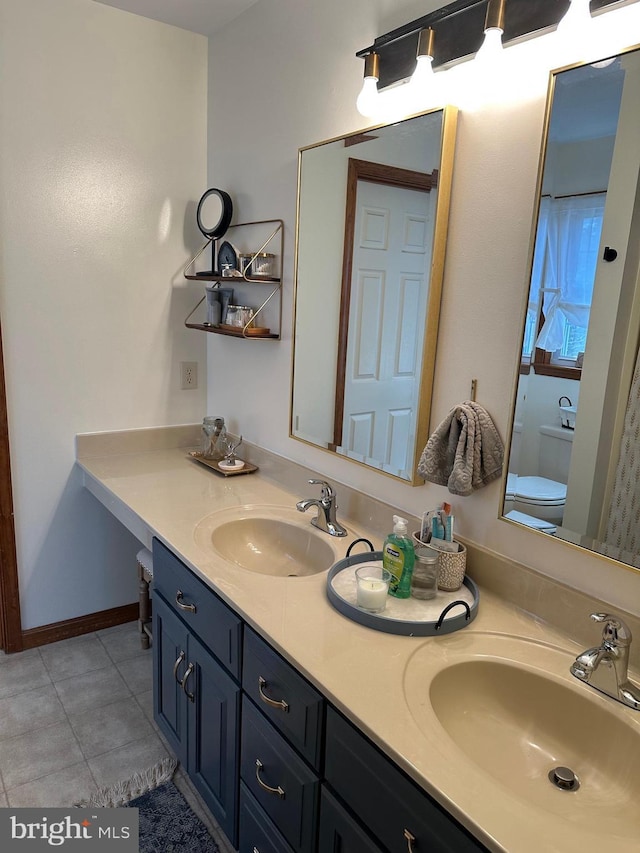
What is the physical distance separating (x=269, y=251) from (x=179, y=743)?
63.2 inches

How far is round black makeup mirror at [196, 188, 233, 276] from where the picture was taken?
7.41 ft

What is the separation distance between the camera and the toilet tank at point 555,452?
1.24m

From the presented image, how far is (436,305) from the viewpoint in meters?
1.49

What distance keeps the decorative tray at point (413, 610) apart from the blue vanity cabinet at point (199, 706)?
244 millimetres

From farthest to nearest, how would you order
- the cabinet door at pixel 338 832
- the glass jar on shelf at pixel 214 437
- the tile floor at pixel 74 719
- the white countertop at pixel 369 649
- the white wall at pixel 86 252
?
the glass jar on shelf at pixel 214 437 → the white wall at pixel 86 252 → the tile floor at pixel 74 719 → the cabinet door at pixel 338 832 → the white countertop at pixel 369 649

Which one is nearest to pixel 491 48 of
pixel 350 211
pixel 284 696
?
pixel 350 211

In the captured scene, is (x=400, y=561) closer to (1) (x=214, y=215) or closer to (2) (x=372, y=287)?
(2) (x=372, y=287)

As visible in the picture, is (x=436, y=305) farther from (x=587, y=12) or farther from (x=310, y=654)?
(x=310, y=654)

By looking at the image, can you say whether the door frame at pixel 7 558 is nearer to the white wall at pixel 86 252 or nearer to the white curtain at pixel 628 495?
the white wall at pixel 86 252

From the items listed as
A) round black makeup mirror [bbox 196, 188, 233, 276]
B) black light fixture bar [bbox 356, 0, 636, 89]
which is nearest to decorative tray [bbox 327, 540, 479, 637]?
black light fixture bar [bbox 356, 0, 636, 89]

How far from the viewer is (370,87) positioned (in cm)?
154

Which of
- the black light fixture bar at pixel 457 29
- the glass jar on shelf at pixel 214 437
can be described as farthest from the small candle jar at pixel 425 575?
the glass jar on shelf at pixel 214 437

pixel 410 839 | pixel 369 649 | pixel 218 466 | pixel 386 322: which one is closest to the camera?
pixel 410 839

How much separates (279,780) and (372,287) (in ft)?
4.02
